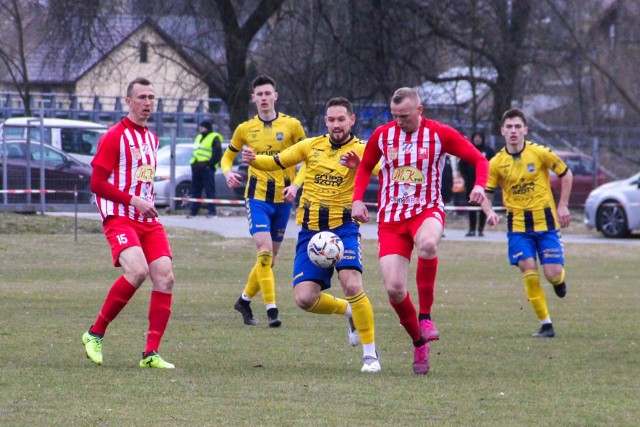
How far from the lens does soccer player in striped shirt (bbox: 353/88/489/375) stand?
8398 mm

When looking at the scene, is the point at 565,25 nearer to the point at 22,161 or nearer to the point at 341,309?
the point at 22,161

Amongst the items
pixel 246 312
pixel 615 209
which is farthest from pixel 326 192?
pixel 615 209

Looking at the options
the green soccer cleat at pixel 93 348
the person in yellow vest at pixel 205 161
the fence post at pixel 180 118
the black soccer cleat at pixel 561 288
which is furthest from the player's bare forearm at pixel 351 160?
the fence post at pixel 180 118

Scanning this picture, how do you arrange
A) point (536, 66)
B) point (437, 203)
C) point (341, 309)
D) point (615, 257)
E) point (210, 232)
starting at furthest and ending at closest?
1. point (536, 66)
2. point (210, 232)
3. point (615, 257)
4. point (341, 309)
5. point (437, 203)

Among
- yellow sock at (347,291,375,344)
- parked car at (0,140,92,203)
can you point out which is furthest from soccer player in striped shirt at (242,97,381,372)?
parked car at (0,140,92,203)

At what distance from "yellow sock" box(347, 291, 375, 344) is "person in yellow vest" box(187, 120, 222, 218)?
1723cm

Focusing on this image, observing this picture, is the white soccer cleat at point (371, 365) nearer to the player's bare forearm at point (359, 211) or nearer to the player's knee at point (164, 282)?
the player's bare forearm at point (359, 211)

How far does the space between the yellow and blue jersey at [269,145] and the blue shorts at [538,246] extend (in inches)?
85.6

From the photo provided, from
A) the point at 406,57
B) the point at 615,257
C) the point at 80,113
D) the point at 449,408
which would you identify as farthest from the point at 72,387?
the point at 80,113

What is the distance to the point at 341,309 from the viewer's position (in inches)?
377

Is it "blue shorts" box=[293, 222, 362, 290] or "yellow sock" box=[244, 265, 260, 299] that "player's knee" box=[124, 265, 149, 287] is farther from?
"yellow sock" box=[244, 265, 260, 299]

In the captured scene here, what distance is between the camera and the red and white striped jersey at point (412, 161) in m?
8.48

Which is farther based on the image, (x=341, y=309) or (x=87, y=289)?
(x=87, y=289)

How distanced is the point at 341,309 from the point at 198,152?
650 inches
